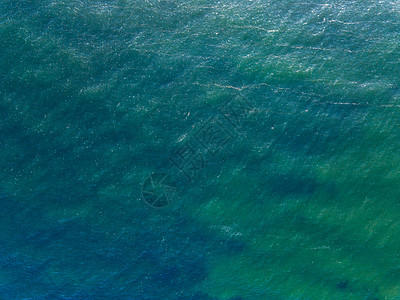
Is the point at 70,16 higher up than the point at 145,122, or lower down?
higher up

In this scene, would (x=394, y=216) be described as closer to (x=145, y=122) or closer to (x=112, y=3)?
(x=145, y=122)

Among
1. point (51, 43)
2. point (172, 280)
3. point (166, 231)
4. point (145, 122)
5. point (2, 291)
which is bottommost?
point (172, 280)

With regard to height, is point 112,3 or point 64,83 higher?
point 112,3

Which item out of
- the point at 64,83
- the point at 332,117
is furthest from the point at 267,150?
the point at 64,83

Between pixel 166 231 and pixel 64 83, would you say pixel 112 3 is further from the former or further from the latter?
pixel 166 231

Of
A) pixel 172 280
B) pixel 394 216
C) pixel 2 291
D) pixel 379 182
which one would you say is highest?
pixel 2 291

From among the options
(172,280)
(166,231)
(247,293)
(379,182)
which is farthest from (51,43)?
(379,182)
